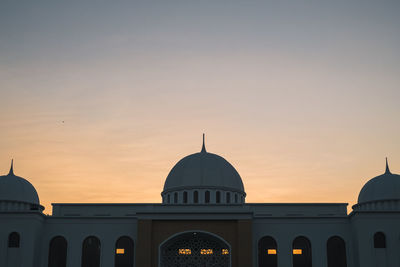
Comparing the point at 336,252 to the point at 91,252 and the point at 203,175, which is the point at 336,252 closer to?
the point at 203,175

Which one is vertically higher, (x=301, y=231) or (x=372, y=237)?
(x=301, y=231)

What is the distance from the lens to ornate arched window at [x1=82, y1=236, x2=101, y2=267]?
152ft

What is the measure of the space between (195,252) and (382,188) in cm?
1666

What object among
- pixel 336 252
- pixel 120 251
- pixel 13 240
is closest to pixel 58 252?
pixel 13 240

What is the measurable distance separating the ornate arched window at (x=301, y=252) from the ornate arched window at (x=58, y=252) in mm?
18682

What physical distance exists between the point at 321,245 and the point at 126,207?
1737 centimetres

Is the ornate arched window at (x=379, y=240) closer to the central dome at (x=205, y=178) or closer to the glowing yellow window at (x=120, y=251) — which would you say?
the central dome at (x=205, y=178)

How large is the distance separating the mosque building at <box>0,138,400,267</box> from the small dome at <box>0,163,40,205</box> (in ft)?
0.39

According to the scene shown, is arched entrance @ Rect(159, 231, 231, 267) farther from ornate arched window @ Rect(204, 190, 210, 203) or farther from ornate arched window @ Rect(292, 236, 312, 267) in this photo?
ornate arched window @ Rect(204, 190, 210, 203)

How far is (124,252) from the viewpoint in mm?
46594

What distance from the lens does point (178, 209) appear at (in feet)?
152

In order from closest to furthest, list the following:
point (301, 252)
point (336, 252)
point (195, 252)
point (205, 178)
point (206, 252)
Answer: point (336, 252) → point (301, 252) → point (206, 252) → point (195, 252) → point (205, 178)

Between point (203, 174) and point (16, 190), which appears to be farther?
point (203, 174)

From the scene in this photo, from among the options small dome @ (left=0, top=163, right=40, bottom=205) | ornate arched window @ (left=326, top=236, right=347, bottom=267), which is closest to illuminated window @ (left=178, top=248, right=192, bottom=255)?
ornate arched window @ (left=326, top=236, right=347, bottom=267)
